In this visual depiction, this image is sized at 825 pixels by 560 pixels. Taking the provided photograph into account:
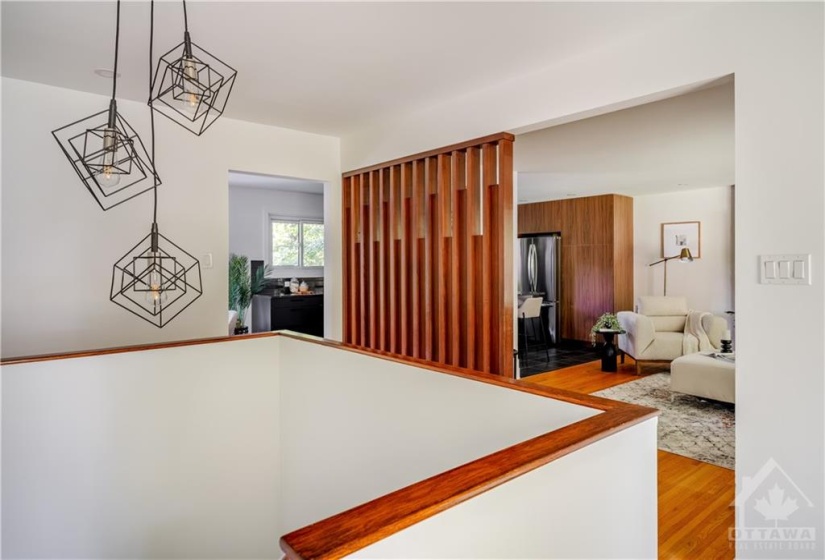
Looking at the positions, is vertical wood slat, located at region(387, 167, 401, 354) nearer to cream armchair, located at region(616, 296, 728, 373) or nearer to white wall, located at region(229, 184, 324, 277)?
cream armchair, located at region(616, 296, 728, 373)

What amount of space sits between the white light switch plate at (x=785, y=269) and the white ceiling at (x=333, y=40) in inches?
47.3

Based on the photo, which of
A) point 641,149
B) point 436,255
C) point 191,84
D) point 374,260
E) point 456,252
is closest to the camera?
point 191,84

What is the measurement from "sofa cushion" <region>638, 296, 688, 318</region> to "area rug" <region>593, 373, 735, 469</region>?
1102mm

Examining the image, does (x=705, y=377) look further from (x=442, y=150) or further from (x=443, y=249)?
(x=442, y=150)

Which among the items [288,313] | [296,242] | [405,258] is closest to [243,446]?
[405,258]

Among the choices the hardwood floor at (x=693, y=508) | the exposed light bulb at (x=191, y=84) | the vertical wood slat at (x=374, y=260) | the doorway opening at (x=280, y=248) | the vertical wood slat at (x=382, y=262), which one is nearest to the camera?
the exposed light bulb at (x=191, y=84)

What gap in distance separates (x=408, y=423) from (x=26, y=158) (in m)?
3.03

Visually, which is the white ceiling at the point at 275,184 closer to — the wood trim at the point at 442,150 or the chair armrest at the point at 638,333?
the wood trim at the point at 442,150

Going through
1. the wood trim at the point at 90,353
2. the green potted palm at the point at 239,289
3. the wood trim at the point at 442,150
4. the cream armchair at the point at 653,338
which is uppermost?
the wood trim at the point at 442,150

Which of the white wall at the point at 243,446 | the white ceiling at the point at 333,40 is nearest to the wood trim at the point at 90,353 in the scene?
the white wall at the point at 243,446

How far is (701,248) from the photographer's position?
688 centimetres

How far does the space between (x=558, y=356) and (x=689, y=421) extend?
289 cm

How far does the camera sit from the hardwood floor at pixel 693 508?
2330mm

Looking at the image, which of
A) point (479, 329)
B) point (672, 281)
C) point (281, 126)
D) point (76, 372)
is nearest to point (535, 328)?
point (672, 281)
